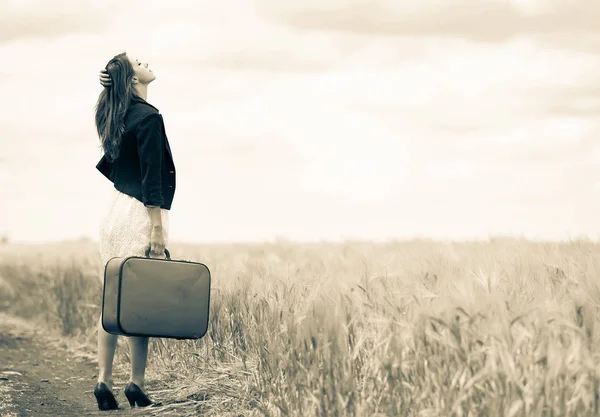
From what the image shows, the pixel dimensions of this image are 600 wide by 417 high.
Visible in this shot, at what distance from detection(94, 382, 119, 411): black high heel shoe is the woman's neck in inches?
58.2

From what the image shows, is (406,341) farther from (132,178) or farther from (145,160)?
(132,178)

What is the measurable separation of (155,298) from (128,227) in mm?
424

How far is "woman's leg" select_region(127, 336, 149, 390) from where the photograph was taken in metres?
3.86

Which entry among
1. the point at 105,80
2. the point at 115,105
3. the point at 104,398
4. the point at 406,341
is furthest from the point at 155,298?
the point at 406,341

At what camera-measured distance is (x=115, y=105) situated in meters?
3.93

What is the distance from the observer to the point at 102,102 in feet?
13.2

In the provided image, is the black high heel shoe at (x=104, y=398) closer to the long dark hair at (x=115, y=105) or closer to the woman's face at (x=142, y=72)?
the long dark hair at (x=115, y=105)

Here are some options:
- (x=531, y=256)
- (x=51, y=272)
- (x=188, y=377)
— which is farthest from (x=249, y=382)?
(x=51, y=272)

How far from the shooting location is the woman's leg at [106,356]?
154 inches

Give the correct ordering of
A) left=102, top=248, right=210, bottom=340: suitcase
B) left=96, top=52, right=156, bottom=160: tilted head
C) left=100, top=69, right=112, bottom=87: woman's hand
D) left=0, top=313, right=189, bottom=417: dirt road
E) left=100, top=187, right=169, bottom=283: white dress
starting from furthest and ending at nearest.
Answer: left=0, top=313, right=189, bottom=417: dirt road
left=100, top=69, right=112, bottom=87: woman's hand
left=96, top=52, right=156, bottom=160: tilted head
left=100, top=187, right=169, bottom=283: white dress
left=102, top=248, right=210, bottom=340: suitcase

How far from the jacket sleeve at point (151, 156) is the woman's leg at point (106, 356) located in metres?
0.77

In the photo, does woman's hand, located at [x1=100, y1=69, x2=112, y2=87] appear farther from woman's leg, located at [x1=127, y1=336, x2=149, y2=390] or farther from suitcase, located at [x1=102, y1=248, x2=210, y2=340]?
woman's leg, located at [x1=127, y1=336, x2=149, y2=390]

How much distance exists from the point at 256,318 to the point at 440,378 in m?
1.41

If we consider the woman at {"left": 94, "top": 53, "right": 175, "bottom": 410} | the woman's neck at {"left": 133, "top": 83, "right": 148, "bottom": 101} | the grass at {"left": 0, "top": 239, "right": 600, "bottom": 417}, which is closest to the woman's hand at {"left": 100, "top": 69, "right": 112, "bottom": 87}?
the woman at {"left": 94, "top": 53, "right": 175, "bottom": 410}
